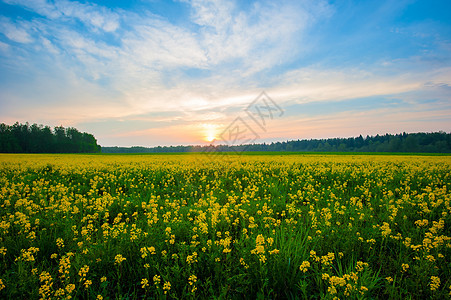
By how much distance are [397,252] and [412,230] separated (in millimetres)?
841

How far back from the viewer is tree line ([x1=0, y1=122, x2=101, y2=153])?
66062 mm

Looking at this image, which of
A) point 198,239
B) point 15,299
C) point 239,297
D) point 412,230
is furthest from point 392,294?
point 15,299

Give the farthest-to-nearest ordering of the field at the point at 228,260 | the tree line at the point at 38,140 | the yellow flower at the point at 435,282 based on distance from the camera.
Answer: the tree line at the point at 38,140 → the field at the point at 228,260 → the yellow flower at the point at 435,282

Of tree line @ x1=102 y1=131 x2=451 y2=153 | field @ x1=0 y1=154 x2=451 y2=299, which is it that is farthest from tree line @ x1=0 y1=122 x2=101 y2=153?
field @ x1=0 y1=154 x2=451 y2=299

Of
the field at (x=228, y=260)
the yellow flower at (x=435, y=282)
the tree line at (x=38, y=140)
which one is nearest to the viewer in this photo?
the yellow flower at (x=435, y=282)

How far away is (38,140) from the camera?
74.9 m

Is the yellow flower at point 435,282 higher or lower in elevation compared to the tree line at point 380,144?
lower

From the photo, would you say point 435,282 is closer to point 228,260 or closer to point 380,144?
point 228,260

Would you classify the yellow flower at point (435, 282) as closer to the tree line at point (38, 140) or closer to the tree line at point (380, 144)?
the tree line at point (380, 144)

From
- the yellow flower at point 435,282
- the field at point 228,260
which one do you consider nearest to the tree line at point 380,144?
the field at point 228,260

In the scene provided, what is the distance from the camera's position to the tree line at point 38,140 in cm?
6606

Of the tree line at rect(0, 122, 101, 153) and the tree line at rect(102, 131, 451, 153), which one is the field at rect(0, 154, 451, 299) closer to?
the tree line at rect(102, 131, 451, 153)

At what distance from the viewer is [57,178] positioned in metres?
9.45

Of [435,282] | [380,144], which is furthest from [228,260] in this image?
[380,144]
